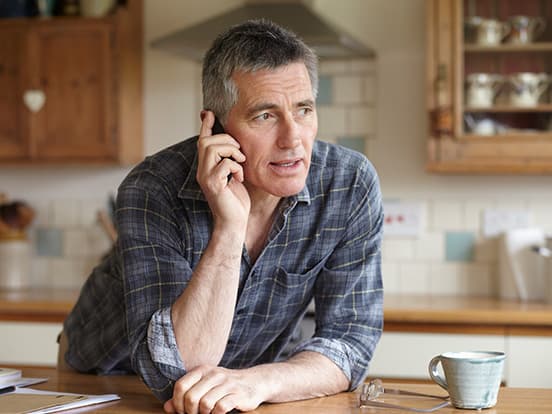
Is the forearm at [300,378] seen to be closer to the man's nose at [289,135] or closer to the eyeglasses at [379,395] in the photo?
the eyeglasses at [379,395]

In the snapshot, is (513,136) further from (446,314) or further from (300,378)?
→ (300,378)

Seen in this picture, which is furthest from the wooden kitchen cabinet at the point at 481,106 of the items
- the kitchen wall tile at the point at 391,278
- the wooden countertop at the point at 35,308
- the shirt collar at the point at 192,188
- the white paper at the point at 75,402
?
the white paper at the point at 75,402

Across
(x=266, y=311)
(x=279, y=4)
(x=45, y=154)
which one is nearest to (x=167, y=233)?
(x=266, y=311)

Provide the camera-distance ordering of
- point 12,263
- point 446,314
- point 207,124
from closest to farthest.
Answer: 1. point 207,124
2. point 446,314
3. point 12,263

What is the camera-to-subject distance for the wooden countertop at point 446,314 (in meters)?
3.40

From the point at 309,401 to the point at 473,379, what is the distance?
0.32 m

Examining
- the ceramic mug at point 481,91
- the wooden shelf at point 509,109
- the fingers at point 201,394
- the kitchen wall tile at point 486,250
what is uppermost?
the ceramic mug at point 481,91

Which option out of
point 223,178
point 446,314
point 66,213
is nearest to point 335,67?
point 446,314

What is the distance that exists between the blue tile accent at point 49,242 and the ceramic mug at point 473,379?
3.03 metres

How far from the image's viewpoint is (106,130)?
410 centimetres

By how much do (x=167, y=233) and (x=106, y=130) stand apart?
7.22 ft

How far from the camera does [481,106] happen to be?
3.71 metres

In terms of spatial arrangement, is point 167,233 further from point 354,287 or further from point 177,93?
point 177,93

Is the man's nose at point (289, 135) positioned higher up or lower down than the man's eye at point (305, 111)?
lower down
